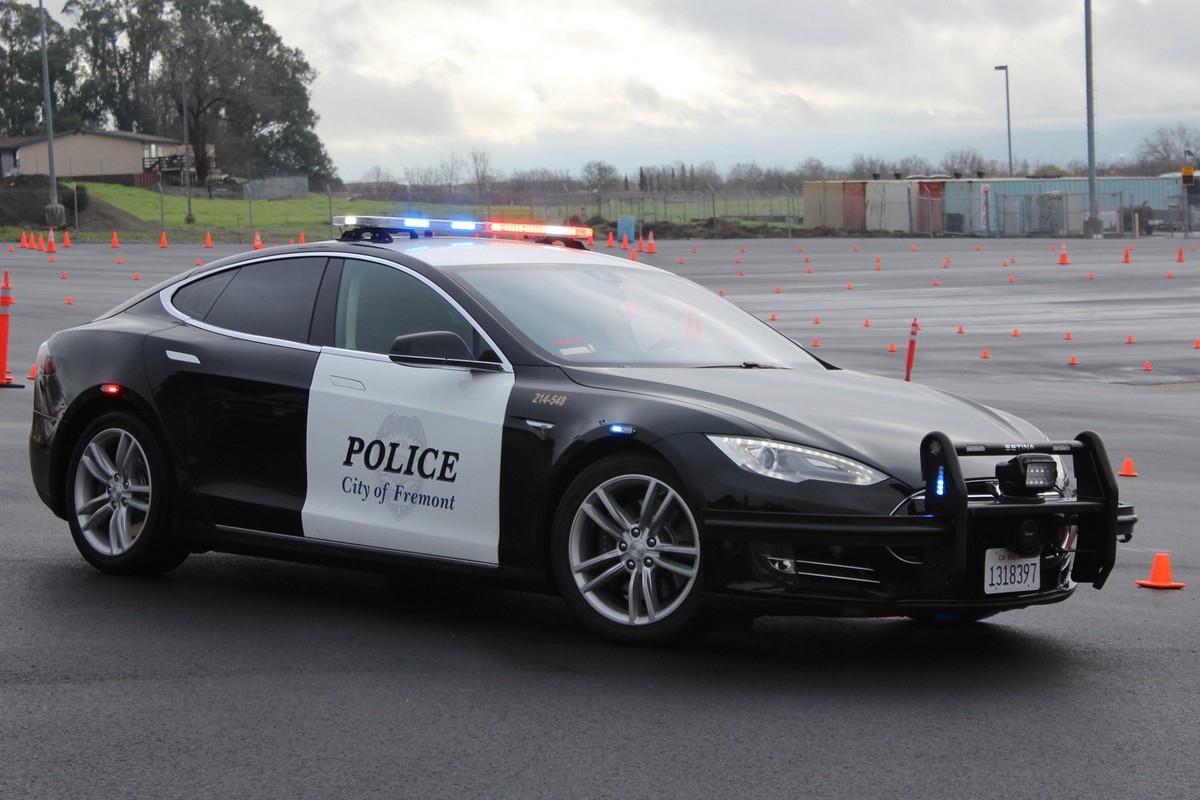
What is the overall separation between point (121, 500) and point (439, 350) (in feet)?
6.64

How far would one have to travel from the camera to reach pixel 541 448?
6.15 meters

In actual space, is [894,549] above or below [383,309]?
below

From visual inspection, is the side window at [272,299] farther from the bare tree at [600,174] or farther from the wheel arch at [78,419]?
the bare tree at [600,174]


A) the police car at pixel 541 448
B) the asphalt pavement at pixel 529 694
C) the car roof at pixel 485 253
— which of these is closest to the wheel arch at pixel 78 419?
the police car at pixel 541 448

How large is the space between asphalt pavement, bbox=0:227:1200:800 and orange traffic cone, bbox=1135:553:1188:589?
68 millimetres

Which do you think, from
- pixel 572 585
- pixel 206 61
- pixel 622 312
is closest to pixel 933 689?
pixel 572 585

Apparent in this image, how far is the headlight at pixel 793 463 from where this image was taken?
5.55 m

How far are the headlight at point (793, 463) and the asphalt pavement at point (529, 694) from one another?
72cm

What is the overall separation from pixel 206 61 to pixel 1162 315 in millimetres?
91758

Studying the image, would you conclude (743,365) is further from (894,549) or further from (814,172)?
(814,172)

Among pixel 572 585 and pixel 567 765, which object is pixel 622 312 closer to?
pixel 572 585

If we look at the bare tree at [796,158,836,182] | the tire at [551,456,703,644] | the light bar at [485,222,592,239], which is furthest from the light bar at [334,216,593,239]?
the bare tree at [796,158,836,182]

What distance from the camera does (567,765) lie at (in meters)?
4.62

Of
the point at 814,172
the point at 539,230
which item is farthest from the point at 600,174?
the point at 539,230
